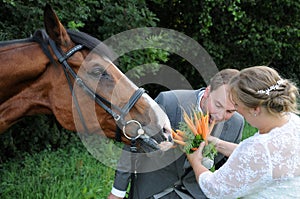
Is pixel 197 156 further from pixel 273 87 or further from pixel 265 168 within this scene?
pixel 273 87

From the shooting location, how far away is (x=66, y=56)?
2.68 metres

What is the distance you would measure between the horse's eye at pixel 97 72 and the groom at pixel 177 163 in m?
0.49

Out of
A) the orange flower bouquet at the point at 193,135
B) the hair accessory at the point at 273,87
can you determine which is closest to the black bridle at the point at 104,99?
the orange flower bouquet at the point at 193,135

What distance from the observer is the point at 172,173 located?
2871 millimetres

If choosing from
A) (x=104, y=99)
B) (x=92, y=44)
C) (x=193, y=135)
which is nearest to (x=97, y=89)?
(x=104, y=99)

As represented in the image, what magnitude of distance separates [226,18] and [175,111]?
290 inches

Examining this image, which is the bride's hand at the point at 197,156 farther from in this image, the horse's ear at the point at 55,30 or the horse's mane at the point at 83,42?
the horse's ear at the point at 55,30

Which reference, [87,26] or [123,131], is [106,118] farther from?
[87,26]

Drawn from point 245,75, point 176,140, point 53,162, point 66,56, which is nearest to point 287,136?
point 245,75

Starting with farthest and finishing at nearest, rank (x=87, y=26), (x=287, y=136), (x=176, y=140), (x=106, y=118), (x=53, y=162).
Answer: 1. (x=87, y=26)
2. (x=53, y=162)
3. (x=106, y=118)
4. (x=176, y=140)
5. (x=287, y=136)

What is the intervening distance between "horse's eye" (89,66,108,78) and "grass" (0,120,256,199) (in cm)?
220

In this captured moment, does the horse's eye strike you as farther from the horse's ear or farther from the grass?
the grass

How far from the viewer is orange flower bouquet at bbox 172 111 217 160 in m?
2.54

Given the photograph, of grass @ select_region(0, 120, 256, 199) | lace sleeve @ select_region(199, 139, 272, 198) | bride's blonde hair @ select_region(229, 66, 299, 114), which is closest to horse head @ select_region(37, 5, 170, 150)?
lace sleeve @ select_region(199, 139, 272, 198)
